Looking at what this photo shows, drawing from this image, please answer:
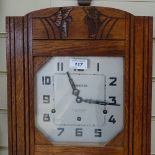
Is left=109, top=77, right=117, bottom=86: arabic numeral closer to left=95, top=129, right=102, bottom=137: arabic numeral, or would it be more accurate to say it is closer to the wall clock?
the wall clock

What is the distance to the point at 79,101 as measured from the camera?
0.79 meters

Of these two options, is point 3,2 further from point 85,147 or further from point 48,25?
point 85,147

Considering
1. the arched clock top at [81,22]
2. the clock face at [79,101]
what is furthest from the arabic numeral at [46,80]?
the arched clock top at [81,22]

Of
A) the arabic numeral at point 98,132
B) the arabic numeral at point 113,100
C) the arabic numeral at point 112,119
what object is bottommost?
the arabic numeral at point 98,132

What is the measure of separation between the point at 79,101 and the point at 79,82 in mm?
51

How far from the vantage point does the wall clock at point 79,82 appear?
743 millimetres

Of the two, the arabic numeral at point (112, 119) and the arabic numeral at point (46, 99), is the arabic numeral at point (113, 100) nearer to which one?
the arabic numeral at point (112, 119)

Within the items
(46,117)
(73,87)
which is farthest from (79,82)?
(46,117)

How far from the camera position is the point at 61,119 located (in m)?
0.79

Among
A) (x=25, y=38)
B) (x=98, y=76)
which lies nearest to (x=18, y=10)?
(x=25, y=38)

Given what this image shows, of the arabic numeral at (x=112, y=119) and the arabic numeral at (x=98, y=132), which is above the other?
the arabic numeral at (x=112, y=119)

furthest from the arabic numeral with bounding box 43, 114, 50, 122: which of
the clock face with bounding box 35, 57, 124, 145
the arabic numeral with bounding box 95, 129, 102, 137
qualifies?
the arabic numeral with bounding box 95, 129, 102, 137

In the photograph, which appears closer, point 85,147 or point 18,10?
point 85,147

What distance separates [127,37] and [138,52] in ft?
0.15
